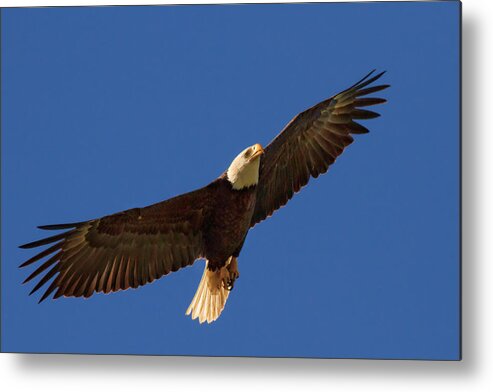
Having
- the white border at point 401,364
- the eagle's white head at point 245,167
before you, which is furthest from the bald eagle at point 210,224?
the white border at point 401,364

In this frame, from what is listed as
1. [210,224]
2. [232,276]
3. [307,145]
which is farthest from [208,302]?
[307,145]

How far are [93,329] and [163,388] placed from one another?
39 cm

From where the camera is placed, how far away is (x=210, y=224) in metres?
4.54

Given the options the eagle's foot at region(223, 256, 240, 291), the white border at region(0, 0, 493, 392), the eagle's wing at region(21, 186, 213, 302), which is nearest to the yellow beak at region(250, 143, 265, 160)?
the eagle's wing at region(21, 186, 213, 302)

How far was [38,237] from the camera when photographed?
4.52m

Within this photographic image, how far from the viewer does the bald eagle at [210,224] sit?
14.5 feet

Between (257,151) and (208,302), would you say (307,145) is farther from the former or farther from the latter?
(208,302)

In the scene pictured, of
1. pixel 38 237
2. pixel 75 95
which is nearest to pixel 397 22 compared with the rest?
pixel 75 95

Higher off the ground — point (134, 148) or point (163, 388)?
point (134, 148)

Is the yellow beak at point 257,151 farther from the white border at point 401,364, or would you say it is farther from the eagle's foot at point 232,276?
the white border at point 401,364

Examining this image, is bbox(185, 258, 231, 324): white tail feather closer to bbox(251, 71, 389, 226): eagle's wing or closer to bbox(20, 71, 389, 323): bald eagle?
bbox(20, 71, 389, 323): bald eagle

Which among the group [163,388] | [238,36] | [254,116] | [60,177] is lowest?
[163,388]

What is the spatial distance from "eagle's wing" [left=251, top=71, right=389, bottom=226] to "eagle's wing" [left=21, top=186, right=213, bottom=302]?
0.96ft

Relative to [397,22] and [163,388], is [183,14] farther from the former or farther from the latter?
[163,388]
